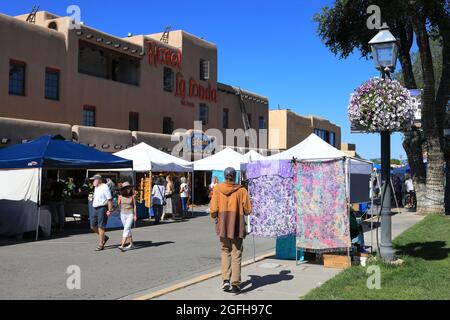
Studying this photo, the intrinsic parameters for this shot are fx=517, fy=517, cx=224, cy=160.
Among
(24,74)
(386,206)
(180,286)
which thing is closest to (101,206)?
(180,286)

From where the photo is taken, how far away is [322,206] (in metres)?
9.61

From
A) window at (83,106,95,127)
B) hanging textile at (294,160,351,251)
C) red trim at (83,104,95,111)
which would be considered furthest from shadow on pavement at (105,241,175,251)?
red trim at (83,104,95,111)

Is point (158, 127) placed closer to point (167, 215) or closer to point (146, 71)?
point (146, 71)

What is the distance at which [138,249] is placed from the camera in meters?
12.3

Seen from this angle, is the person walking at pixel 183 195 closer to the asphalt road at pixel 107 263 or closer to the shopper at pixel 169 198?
the shopper at pixel 169 198

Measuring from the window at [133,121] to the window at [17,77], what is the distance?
729 centimetres

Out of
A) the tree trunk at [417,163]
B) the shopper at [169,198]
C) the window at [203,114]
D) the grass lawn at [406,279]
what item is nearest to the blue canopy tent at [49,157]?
the shopper at [169,198]

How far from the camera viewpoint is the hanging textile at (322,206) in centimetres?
949

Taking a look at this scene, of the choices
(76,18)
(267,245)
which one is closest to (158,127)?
(76,18)

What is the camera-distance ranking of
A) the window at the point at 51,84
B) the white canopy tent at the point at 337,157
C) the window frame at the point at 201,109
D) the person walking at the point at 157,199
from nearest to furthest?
1. the white canopy tent at the point at 337,157
2. the person walking at the point at 157,199
3. the window at the point at 51,84
4. the window frame at the point at 201,109

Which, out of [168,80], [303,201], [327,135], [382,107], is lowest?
[303,201]

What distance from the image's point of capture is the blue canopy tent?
14203 mm

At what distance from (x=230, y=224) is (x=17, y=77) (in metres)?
17.8

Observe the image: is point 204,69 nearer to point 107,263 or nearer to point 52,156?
point 52,156
